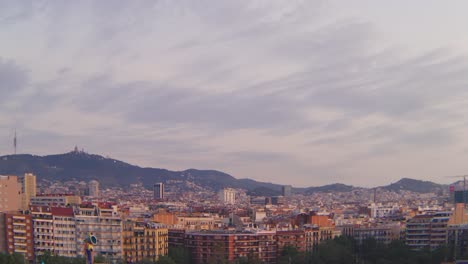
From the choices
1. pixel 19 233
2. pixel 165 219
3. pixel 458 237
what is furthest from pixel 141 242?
pixel 458 237

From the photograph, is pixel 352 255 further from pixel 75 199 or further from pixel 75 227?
pixel 75 199

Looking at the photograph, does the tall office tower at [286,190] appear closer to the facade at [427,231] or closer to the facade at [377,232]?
the facade at [377,232]

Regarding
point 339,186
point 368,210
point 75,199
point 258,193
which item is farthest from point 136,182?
point 75,199

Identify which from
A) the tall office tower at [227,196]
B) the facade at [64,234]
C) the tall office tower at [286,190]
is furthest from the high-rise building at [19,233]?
the tall office tower at [286,190]

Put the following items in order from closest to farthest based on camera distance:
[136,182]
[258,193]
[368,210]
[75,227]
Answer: [75,227] → [368,210] → [258,193] → [136,182]

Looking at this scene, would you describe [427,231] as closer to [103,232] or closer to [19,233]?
[103,232]

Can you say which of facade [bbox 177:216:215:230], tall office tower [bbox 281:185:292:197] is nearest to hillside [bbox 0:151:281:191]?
tall office tower [bbox 281:185:292:197]
